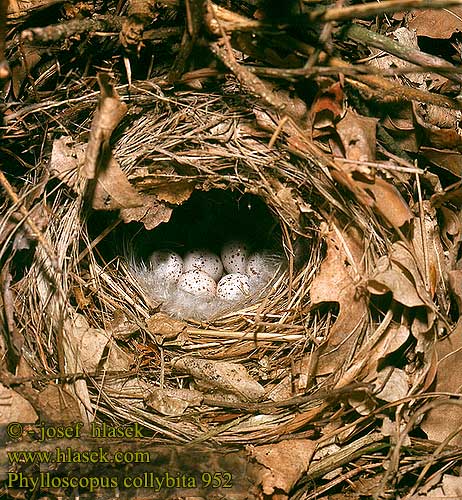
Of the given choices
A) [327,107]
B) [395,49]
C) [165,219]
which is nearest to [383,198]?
[327,107]

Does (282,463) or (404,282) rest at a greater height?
(404,282)

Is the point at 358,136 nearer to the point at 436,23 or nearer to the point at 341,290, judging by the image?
the point at 341,290

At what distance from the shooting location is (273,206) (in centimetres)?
221

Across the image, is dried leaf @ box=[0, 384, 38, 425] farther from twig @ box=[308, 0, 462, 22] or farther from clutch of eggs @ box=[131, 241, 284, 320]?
twig @ box=[308, 0, 462, 22]

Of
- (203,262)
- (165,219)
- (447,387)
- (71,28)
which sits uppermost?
(71,28)

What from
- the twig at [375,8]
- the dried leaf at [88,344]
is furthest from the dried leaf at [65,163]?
the twig at [375,8]

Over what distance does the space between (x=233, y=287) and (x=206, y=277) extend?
129 millimetres

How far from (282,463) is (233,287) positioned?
3.02ft

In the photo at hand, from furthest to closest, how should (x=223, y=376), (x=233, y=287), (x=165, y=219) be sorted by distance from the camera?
(x=233, y=287), (x=165, y=219), (x=223, y=376)

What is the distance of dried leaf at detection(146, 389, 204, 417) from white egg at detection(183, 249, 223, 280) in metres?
0.80

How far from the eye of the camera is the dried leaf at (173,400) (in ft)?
6.89

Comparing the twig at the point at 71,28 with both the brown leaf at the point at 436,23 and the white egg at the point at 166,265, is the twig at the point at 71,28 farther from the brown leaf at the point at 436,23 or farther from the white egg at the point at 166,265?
the white egg at the point at 166,265

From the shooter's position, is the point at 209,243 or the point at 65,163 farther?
the point at 209,243

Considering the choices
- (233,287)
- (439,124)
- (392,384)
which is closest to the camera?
(392,384)
